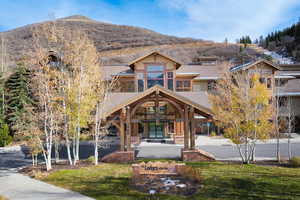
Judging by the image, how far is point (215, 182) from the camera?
9227 mm

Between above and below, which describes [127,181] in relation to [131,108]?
below

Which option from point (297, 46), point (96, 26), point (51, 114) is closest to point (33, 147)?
point (51, 114)

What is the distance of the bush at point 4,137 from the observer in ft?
75.9

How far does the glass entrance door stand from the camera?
27.1 m

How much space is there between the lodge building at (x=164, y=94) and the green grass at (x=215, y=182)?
3250mm

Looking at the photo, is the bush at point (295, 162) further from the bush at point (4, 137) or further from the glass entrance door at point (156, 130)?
the bush at point (4, 137)

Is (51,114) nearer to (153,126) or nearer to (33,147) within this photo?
(33,147)

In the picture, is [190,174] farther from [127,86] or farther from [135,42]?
[135,42]

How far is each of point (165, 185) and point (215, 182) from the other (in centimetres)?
235

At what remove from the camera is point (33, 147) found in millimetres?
12117

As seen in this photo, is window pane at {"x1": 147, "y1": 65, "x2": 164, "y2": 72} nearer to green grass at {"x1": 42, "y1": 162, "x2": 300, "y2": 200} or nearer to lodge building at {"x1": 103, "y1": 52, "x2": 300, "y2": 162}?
lodge building at {"x1": 103, "y1": 52, "x2": 300, "y2": 162}

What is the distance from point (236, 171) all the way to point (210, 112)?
3.81m

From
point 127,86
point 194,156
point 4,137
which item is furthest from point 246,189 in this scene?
point 4,137

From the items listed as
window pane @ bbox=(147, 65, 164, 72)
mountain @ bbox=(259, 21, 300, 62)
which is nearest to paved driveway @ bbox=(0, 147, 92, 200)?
window pane @ bbox=(147, 65, 164, 72)
